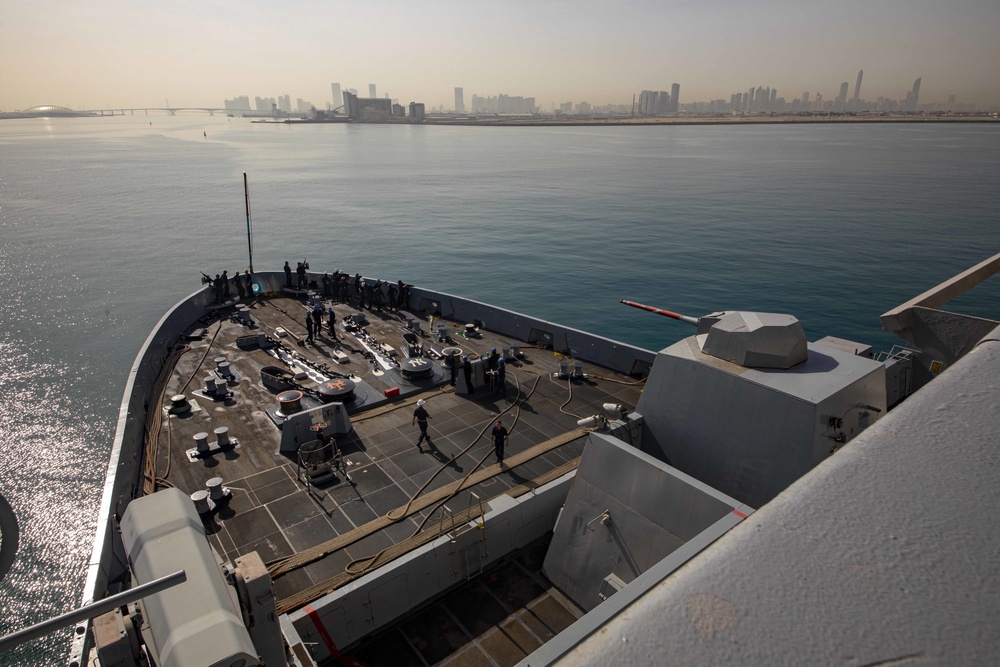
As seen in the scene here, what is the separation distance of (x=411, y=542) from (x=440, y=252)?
4997 cm

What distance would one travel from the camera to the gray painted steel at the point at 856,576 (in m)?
1.07

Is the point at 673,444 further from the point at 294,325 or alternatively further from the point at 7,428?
the point at 7,428

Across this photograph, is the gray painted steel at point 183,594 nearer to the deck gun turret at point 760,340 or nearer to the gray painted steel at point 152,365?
the gray painted steel at point 152,365

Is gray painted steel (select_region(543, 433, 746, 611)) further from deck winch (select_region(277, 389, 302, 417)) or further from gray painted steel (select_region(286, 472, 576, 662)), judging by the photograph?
deck winch (select_region(277, 389, 302, 417))

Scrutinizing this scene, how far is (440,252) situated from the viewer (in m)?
60.1

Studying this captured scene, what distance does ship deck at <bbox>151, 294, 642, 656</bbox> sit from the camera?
1235cm

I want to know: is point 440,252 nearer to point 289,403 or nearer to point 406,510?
point 289,403

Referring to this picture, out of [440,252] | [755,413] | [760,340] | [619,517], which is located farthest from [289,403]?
[440,252]

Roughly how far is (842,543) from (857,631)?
238 millimetres

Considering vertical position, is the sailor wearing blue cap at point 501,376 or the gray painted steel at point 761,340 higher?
the gray painted steel at point 761,340

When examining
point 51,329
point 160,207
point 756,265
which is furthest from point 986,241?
point 160,207

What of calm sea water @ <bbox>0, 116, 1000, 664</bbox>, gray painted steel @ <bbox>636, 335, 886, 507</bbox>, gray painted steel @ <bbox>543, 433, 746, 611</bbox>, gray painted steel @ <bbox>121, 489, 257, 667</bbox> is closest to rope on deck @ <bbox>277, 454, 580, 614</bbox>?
gray painted steel @ <bbox>543, 433, 746, 611</bbox>

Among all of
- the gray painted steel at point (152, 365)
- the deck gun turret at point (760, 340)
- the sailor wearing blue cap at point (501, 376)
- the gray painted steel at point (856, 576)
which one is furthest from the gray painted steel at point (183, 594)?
the sailor wearing blue cap at point (501, 376)

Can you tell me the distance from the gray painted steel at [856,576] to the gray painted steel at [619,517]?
876cm
